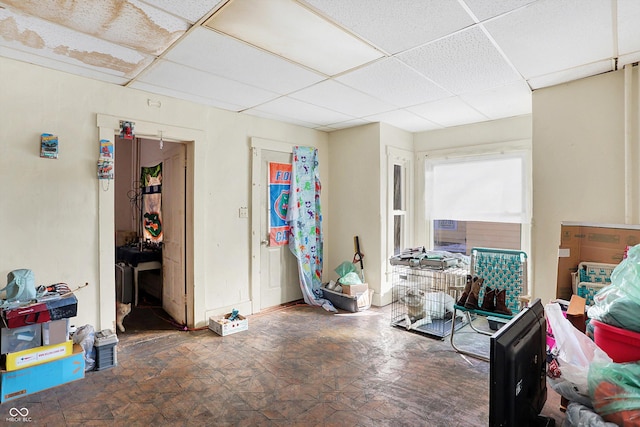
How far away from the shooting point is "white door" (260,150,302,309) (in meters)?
4.37

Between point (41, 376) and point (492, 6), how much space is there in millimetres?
3865

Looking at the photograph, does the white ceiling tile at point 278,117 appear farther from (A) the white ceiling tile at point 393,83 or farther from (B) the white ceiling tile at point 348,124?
(A) the white ceiling tile at point 393,83

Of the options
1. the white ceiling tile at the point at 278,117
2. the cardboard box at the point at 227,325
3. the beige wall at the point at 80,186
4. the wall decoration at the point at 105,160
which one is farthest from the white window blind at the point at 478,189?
the wall decoration at the point at 105,160

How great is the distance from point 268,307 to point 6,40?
3.56 meters

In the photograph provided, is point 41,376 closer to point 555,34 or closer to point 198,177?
point 198,177

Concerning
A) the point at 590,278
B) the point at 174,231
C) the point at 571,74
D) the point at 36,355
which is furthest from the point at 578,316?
the point at 174,231

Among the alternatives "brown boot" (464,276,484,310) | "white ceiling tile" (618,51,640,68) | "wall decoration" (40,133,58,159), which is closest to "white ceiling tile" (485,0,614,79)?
"white ceiling tile" (618,51,640,68)

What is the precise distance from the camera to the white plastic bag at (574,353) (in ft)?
5.43

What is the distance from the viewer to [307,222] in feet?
15.6

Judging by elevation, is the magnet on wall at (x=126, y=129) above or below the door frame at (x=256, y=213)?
above

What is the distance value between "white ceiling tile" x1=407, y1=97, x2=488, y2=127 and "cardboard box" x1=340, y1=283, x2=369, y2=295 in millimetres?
2282

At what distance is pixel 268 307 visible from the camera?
4465mm

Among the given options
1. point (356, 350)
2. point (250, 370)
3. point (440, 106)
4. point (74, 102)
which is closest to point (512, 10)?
point (440, 106)

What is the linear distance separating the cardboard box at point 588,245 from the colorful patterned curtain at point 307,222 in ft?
8.55
